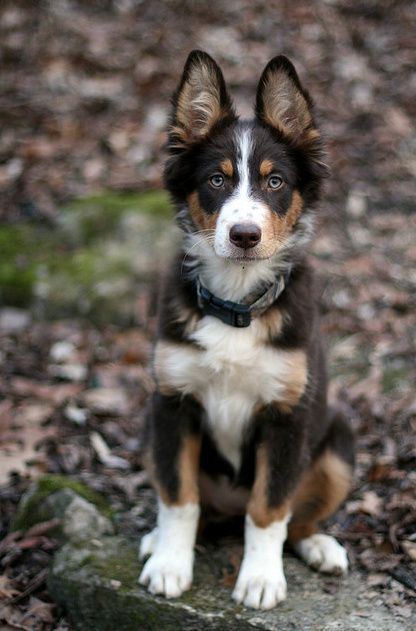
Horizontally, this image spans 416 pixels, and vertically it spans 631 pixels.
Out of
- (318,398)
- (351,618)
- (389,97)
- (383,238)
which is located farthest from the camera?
(389,97)

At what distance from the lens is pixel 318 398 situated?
398cm

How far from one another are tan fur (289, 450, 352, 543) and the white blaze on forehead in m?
1.37

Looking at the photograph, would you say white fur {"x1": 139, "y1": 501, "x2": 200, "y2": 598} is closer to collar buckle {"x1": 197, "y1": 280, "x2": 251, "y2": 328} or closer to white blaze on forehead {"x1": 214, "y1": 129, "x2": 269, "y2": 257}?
collar buckle {"x1": 197, "y1": 280, "x2": 251, "y2": 328}

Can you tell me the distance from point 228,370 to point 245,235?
0.65 m

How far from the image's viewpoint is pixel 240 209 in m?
3.43

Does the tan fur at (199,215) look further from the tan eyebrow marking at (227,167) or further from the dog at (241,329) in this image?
the tan eyebrow marking at (227,167)

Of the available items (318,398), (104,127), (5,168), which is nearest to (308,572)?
(318,398)

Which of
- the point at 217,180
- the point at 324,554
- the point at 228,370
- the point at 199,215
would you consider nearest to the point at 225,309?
the point at 228,370

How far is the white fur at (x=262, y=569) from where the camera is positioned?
3.57 meters

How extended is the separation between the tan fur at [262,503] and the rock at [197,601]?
0.39m

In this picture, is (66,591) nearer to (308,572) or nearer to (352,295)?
(308,572)

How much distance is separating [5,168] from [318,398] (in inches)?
212

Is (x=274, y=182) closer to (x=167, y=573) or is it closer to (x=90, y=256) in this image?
(x=167, y=573)

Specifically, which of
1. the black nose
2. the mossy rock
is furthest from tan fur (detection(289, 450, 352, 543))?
the mossy rock
